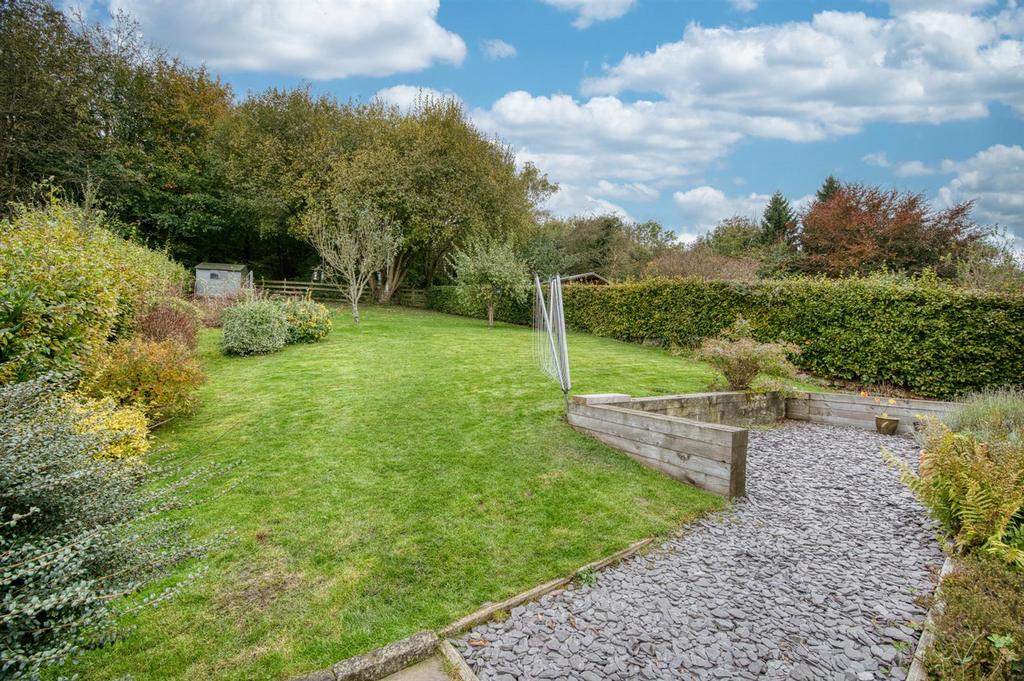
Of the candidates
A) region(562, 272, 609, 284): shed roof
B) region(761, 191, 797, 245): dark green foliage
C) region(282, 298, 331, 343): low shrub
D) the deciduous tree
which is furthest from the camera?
region(761, 191, 797, 245): dark green foliage

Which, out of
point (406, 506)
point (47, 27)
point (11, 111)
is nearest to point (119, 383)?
point (406, 506)

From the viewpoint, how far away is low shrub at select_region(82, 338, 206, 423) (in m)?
5.83

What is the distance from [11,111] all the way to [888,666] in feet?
97.2

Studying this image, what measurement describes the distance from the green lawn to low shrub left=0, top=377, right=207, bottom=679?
0.69 meters

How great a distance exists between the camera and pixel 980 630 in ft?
8.42

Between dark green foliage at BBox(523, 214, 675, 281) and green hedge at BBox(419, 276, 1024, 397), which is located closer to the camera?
green hedge at BBox(419, 276, 1024, 397)

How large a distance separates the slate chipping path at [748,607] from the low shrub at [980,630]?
0.70ft

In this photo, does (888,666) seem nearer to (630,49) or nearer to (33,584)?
(33,584)

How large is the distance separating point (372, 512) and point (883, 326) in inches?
397

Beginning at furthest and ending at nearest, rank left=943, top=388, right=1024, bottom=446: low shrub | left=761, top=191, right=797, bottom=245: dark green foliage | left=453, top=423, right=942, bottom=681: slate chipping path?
left=761, top=191, right=797, bottom=245: dark green foliage
left=943, top=388, right=1024, bottom=446: low shrub
left=453, top=423, right=942, bottom=681: slate chipping path

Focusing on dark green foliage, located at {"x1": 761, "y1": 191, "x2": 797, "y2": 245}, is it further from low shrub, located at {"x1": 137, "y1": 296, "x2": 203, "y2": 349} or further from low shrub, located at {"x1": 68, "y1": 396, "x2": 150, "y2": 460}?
low shrub, located at {"x1": 68, "y1": 396, "x2": 150, "y2": 460}

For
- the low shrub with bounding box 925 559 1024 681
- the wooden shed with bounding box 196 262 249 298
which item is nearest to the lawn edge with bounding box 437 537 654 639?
the low shrub with bounding box 925 559 1024 681

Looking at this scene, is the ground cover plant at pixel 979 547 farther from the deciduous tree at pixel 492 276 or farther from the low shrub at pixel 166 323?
the deciduous tree at pixel 492 276

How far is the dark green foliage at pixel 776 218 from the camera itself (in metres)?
34.7
